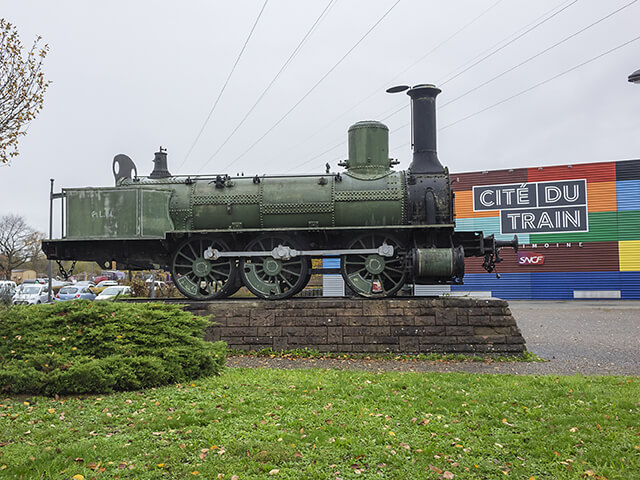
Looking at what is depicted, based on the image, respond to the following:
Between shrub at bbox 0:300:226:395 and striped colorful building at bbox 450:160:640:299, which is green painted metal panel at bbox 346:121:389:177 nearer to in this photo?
shrub at bbox 0:300:226:395

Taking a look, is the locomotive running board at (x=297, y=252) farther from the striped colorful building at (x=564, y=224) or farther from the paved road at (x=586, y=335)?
the striped colorful building at (x=564, y=224)

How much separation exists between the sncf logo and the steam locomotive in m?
16.0

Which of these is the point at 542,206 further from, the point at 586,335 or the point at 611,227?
the point at 586,335

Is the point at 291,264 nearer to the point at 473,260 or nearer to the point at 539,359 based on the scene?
the point at 539,359

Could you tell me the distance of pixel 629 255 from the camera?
25.3 m

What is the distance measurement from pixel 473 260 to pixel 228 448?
2409 cm

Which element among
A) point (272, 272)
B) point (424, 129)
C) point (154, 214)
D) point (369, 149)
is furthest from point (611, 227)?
point (154, 214)

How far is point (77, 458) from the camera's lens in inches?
185

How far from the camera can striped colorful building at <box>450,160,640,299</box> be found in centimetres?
2539

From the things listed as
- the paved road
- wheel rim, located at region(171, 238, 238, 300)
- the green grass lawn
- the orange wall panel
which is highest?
the orange wall panel

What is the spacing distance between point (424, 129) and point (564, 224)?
55.6 ft

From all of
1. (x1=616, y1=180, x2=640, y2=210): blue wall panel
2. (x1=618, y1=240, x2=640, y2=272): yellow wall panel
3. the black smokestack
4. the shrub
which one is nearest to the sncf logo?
(x1=618, y1=240, x2=640, y2=272): yellow wall panel

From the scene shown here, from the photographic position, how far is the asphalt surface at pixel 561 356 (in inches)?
361

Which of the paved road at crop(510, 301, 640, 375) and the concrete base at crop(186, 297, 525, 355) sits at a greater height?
the concrete base at crop(186, 297, 525, 355)
